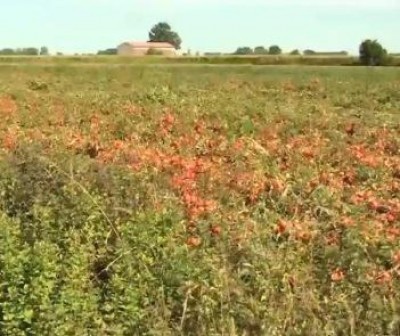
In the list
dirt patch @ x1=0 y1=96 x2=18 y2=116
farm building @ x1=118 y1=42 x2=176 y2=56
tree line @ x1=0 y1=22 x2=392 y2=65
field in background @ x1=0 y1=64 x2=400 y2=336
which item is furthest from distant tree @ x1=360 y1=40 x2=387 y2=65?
field in background @ x1=0 y1=64 x2=400 y2=336

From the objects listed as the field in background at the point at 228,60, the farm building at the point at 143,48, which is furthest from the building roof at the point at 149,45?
the field in background at the point at 228,60

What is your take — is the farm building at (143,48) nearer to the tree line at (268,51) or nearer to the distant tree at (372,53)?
→ the tree line at (268,51)

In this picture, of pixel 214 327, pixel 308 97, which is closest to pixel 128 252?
pixel 214 327

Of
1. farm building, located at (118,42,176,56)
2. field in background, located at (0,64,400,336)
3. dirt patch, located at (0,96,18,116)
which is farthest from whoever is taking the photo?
farm building, located at (118,42,176,56)

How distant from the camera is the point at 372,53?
58250 millimetres

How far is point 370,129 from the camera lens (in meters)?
13.0

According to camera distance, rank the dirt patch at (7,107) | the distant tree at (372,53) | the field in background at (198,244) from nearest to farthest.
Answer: the field in background at (198,244)
the dirt patch at (7,107)
the distant tree at (372,53)

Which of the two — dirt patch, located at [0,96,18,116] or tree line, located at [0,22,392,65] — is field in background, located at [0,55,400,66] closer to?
tree line, located at [0,22,392,65]

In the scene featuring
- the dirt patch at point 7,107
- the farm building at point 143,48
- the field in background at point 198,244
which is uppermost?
the field in background at point 198,244

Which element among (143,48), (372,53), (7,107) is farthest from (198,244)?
(143,48)

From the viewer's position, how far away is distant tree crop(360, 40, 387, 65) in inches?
2259

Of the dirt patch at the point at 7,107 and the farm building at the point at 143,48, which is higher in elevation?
the dirt patch at the point at 7,107

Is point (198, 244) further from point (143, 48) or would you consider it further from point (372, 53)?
point (143, 48)

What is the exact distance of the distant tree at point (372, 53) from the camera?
57375 millimetres
